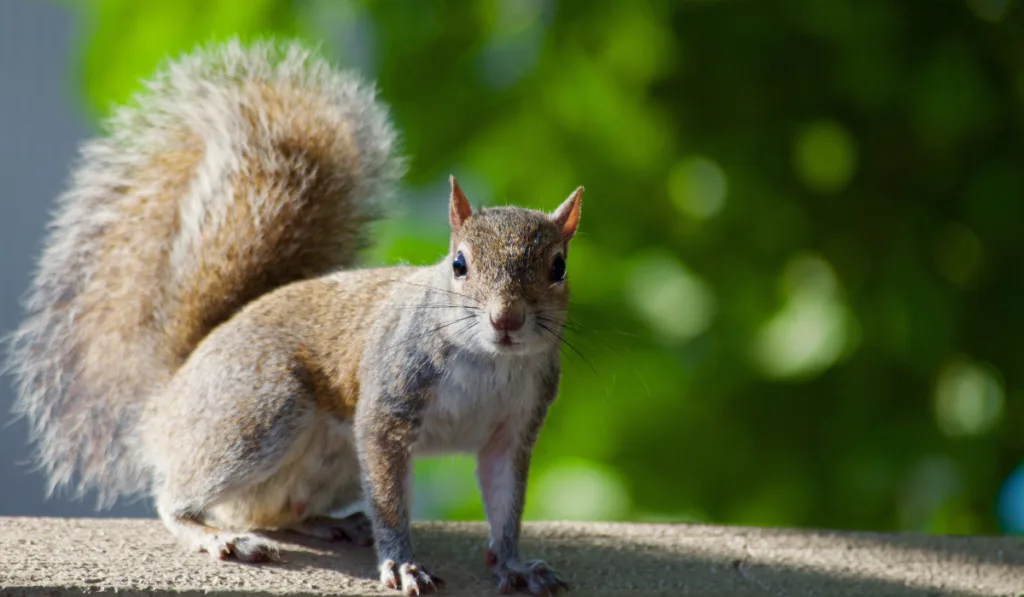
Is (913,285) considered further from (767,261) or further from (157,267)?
(157,267)

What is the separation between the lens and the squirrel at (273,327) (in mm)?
Answer: 1772

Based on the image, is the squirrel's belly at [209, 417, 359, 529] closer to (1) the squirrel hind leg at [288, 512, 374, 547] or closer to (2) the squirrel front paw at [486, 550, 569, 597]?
(1) the squirrel hind leg at [288, 512, 374, 547]

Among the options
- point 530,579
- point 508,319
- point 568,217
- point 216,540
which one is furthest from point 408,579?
point 568,217

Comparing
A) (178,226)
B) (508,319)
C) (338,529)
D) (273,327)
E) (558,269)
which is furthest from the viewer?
(178,226)

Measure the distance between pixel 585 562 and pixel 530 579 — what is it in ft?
0.72

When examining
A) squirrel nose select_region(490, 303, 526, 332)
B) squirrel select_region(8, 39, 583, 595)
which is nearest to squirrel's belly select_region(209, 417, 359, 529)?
squirrel select_region(8, 39, 583, 595)

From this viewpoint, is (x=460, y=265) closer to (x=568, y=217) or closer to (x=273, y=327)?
(x=568, y=217)

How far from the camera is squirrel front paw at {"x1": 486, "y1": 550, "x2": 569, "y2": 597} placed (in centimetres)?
181

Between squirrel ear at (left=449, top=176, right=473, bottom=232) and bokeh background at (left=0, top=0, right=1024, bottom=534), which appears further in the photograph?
bokeh background at (left=0, top=0, right=1024, bottom=534)

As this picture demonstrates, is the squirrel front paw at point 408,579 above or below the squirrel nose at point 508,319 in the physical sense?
below

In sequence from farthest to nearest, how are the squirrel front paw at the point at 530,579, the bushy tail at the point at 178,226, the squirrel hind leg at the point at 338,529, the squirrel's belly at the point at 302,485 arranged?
the bushy tail at the point at 178,226 → the squirrel hind leg at the point at 338,529 → the squirrel's belly at the point at 302,485 → the squirrel front paw at the point at 530,579

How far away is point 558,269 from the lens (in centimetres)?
170

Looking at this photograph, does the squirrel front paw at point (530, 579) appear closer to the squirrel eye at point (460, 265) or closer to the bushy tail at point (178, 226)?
the squirrel eye at point (460, 265)

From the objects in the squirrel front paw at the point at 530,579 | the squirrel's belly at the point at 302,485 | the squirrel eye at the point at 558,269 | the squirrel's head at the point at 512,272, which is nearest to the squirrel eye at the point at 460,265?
the squirrel's head at the point at 512,272
